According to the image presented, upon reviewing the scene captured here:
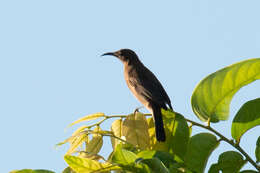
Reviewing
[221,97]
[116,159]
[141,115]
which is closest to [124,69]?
[141,115]

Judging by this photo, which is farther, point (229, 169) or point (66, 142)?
point (66, 142)

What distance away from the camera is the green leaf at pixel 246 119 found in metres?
2.64

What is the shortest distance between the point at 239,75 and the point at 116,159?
87cm

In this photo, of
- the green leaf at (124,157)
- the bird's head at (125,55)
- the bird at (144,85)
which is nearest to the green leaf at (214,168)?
the green leaf at (124,157)

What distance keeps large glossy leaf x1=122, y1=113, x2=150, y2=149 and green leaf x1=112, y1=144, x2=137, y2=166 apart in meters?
0.55

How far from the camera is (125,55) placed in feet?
24.4

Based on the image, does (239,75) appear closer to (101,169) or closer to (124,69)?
(101,169)

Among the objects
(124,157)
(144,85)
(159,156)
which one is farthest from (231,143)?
(144,85)

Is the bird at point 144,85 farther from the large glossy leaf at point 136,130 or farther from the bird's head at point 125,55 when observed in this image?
the large glossy leaf at point 136,130

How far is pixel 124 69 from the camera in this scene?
6973 mm

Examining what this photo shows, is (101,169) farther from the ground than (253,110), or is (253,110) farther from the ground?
(253,110)

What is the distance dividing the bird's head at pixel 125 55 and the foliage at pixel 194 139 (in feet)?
14.3

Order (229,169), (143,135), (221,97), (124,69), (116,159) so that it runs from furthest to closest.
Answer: (124,69) → (143,135) → (221,97) → (229,169) → (116,159)

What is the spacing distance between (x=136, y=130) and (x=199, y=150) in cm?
48
